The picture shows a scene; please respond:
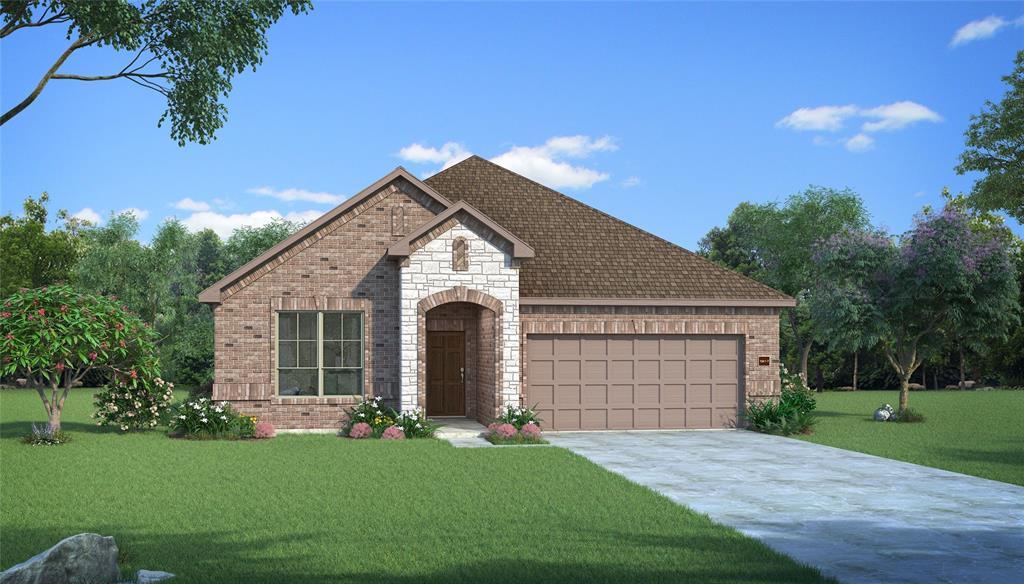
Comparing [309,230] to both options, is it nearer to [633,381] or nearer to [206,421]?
[206,421]

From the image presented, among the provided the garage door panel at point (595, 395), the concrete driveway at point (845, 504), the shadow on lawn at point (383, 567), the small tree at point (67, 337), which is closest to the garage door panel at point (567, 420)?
the garage door panel at point (595, 395)

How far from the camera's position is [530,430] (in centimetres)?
1906

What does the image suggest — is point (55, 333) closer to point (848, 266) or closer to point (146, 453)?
point (146, 453)

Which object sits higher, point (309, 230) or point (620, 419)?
point (309, 230)

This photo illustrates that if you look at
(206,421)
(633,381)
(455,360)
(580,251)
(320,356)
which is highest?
(580,251)

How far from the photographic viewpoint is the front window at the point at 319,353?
20.7 m

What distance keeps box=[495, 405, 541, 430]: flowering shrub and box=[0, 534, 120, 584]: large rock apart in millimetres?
12181

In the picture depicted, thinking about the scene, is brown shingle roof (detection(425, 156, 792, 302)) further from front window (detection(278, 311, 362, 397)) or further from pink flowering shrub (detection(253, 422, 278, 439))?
pink flowering shrub (detection(253, 422, 278, 439))

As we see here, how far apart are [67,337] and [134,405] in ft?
9.78

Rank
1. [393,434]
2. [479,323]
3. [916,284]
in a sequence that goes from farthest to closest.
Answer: [916,284] < [479,323] < [393,434]

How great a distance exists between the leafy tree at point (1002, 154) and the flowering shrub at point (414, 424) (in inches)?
968

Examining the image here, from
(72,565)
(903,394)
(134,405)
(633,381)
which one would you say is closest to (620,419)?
(633,381)

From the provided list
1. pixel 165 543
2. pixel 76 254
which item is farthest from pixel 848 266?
pixel 76 254

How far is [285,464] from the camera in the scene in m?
15.1
